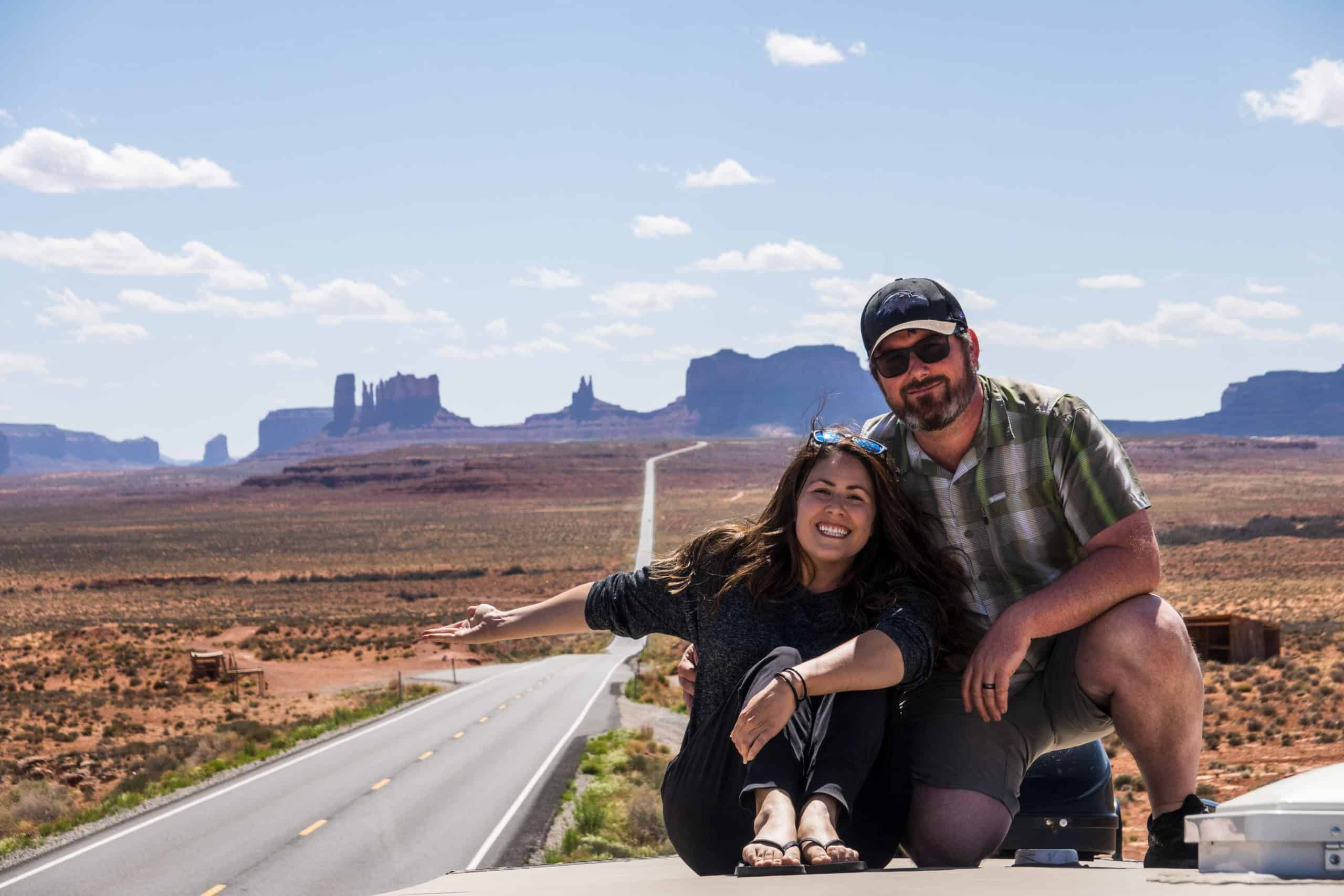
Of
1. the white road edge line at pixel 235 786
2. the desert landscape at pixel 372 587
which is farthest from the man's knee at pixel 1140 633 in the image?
the white road edge line at pixel 235 786

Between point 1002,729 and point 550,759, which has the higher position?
point 1002,729

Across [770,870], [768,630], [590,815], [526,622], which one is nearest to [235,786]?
[590,815]

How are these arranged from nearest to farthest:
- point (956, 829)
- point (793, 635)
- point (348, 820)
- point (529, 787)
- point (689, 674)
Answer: point (956, 829), point (793, 635), point (689, 674), point (348, 820), point (529, 787)

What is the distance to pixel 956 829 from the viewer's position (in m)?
2.61

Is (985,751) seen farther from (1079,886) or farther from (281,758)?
(281,758)

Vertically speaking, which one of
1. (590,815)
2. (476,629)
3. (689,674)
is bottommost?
(590,815)

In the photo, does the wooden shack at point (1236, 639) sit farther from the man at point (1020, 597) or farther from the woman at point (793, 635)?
the woman at point (793, 635)

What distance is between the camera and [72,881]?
40.4 ft

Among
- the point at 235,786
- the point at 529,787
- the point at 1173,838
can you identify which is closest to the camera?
the point at 1173,838

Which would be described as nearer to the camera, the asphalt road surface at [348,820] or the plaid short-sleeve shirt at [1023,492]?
the plaid short-sleeve shirt at [1023,492]

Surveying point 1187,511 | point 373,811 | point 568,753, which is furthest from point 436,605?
point 1187,511

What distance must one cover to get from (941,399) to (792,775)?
0.99m

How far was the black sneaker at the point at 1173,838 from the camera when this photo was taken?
2443 mm

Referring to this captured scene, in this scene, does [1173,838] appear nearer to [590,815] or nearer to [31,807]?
[590,815]
